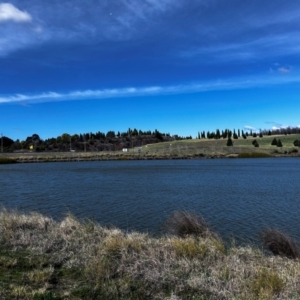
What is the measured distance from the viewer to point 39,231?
1218 centimetres

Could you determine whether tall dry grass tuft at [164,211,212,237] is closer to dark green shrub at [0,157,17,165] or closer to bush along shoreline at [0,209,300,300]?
bush along shoreline at [0,209,300,300]

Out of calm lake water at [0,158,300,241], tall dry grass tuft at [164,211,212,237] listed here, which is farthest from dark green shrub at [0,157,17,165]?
tall dry grass tuft at [164,211,212,237]

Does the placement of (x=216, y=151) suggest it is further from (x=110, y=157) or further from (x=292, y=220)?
(x=292, y=220)

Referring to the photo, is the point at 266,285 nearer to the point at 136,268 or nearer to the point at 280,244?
the point at 136,268

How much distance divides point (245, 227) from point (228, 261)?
8.42 meters

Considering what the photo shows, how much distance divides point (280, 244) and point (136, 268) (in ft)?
18.1

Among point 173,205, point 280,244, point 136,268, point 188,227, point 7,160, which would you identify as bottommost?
point 173,205

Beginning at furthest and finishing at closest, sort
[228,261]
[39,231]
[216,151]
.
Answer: [216,151] < [39,231] < [228,261]

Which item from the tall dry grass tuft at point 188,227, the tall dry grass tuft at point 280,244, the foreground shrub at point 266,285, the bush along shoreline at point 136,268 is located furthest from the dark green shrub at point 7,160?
the foreground shrub at point 266,285

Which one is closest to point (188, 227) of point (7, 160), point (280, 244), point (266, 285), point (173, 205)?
point (280, 244)

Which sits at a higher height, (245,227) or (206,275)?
(206,275)

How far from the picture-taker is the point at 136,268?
8055 mm

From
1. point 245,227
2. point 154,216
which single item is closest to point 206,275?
point 245,227

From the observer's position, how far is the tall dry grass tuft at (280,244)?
10.8m
